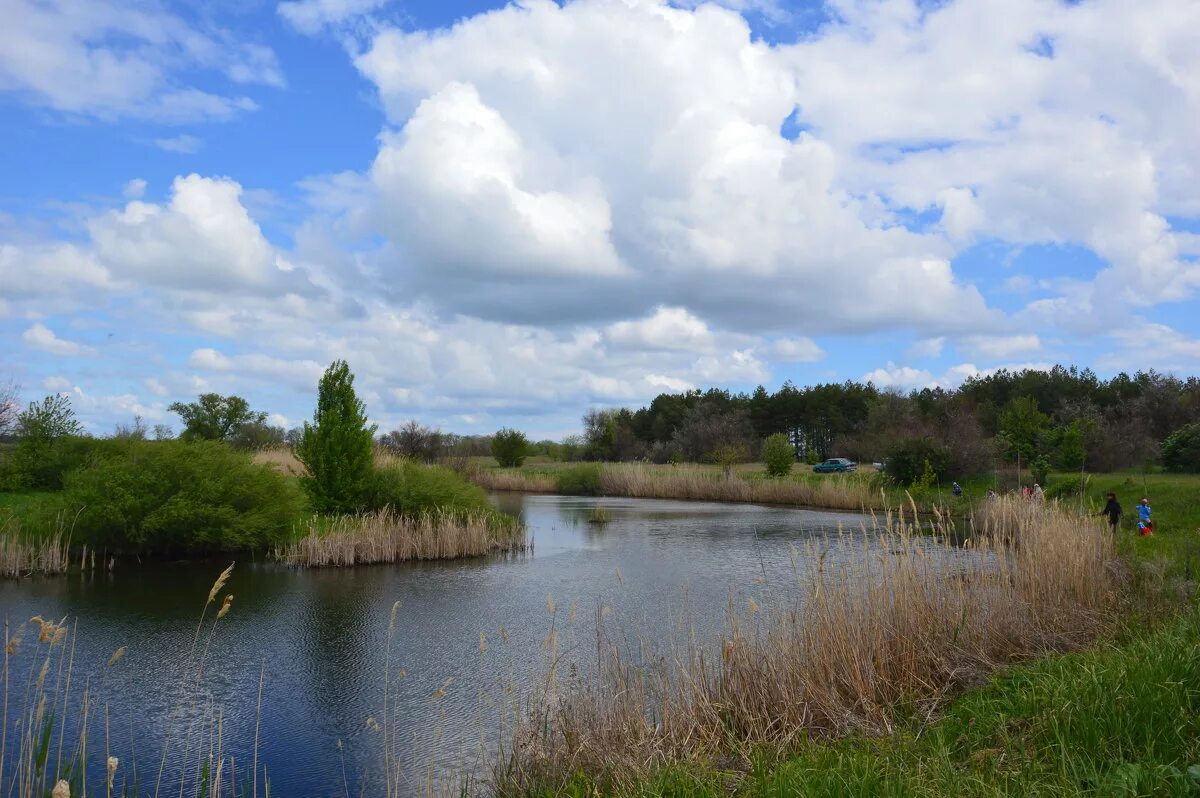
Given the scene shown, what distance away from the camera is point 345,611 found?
11.4 meters

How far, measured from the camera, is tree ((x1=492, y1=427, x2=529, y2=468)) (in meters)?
50.4

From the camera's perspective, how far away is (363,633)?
10.1 m

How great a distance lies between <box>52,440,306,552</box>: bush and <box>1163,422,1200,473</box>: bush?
24.1 meters

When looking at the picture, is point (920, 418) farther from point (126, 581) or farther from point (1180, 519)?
point (126, 581)

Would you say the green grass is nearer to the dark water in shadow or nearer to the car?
the dark water in shadow

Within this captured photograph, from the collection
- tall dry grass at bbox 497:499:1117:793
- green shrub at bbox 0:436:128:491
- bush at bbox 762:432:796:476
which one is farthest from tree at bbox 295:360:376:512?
bush at bbox 762:432:796:476

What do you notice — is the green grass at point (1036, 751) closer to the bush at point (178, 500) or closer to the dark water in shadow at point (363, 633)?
the dark water in shadow at point (363, 633)

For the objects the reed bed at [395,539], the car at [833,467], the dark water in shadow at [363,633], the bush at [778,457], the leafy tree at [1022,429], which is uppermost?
the leafy tree at [1022,429]

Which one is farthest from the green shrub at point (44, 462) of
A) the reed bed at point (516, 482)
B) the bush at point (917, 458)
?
the bush at point (917, 458)

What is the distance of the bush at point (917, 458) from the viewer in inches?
1200

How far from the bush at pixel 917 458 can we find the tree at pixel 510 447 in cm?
2488

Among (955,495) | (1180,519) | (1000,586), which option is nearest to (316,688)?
(1000,586)

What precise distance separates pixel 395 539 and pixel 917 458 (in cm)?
2110

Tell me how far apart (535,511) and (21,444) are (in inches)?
590
